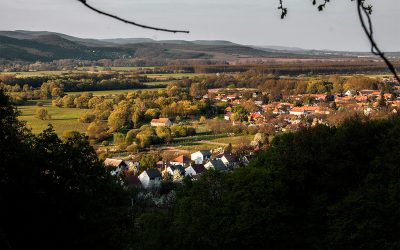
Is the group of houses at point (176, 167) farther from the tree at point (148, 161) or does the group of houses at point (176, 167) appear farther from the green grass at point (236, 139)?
the green grass at point (236, 139)

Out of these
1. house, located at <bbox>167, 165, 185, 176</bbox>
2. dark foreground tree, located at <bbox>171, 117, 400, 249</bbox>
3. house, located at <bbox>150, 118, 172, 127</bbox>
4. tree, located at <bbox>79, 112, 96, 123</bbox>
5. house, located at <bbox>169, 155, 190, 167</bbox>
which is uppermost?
dark foreground tree, located at <bbox>171, 117, 400, 249</bbox>

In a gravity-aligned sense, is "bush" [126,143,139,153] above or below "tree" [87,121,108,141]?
below

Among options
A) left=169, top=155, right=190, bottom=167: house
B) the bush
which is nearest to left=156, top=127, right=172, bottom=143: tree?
the bush

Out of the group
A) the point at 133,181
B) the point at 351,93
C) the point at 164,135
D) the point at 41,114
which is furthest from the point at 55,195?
the point at 351,93

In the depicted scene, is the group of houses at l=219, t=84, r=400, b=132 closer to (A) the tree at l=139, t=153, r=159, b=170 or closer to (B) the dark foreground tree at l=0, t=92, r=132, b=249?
(A) the tree at l=139, t=153, r=159, b=170

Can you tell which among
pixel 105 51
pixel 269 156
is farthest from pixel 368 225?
pixel 105 51

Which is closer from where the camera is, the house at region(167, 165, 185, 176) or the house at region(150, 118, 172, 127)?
the house at region(167, 165, 185, 176)
